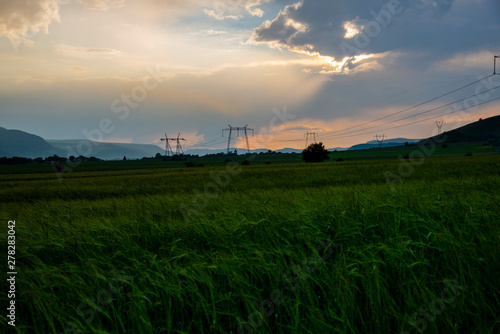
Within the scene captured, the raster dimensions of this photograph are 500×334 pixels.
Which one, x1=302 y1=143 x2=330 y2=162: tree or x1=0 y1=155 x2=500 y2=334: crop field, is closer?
x1=0 y1=155 x2=500 y2=334: crop field

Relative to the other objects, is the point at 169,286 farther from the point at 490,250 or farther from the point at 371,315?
the point at 490,250

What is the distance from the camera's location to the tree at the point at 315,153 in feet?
311

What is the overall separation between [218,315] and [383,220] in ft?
10.8

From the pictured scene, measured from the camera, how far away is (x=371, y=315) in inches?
100

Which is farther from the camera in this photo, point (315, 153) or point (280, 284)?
point (315, 153)

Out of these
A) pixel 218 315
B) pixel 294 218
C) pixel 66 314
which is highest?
pixel 294 218

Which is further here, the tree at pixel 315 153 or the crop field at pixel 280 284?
the tree at pixel 315 153

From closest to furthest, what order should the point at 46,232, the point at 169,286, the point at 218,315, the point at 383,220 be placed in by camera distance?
the point at 218,315, the point at 169,286, the point at 383,220, the point at 46,232

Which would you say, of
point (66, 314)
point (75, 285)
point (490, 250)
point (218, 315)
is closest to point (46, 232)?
point (75, 285)

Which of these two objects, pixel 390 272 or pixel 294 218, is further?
pixel 294 218

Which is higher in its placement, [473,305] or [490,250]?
[490,250]

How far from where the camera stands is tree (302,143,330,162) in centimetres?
9494

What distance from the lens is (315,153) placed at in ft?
313

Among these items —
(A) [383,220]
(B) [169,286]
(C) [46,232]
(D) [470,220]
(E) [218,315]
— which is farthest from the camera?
(C) [46,232]
